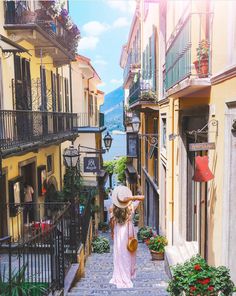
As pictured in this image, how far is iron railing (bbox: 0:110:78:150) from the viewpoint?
370 inches

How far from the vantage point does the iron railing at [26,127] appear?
30.9 feet

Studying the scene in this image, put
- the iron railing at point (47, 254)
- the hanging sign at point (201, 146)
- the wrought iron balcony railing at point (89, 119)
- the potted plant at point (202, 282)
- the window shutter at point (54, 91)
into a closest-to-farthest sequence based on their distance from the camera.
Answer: the potted plant at point (202, 282)
the hanging sign at point (201, 146)
the iron railing at point (47, 254)
the window shutter at point (54, 91)
the wrought iron balcony railing at point (89, 119)

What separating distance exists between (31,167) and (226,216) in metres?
9.47

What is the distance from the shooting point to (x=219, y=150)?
564cm

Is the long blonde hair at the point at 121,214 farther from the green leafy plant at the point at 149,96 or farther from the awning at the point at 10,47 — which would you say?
the green leafy plant at the point at 149,96

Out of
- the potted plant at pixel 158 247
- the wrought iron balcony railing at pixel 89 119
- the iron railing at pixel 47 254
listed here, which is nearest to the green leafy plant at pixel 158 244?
the potted plant at pixel 158 247

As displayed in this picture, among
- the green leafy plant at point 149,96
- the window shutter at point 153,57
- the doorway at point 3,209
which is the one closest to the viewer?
the doorway at point 3,209

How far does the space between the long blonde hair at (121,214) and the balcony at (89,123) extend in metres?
15.5

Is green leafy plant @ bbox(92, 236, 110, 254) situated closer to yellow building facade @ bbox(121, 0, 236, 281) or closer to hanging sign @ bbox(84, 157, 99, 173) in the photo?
yellow building facade @ bbox(121, 0, 236, 281)

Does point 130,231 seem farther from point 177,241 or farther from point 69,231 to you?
point 177,241

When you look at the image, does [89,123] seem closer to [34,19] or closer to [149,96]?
[149,96]

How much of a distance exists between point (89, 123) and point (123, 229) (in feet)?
62.1

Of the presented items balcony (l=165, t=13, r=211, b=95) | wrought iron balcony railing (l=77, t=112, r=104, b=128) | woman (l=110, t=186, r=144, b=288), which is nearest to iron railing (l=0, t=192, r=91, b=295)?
woman (l=110, t=186, r=144, b=288)

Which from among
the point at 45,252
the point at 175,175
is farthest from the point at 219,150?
the point at 175,175
